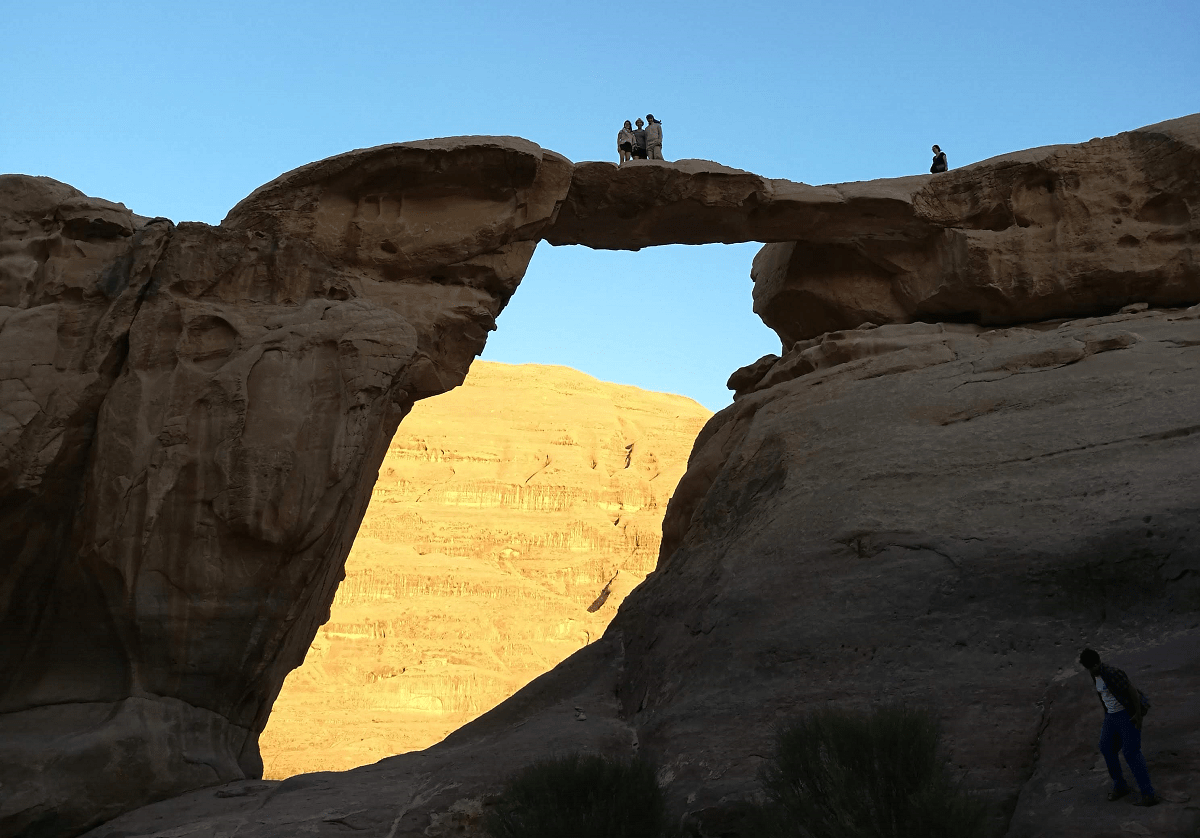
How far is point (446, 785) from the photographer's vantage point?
9875 millimetres

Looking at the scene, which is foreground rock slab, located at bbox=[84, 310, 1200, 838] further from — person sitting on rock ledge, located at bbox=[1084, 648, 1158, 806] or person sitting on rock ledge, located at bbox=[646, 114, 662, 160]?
person sitting on rock ledge, located at bbox=[646, 114, 662, 160]

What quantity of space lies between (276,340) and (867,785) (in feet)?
27.7

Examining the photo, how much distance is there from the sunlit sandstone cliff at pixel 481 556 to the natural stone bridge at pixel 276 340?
992 inches

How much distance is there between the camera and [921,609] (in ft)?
31.9

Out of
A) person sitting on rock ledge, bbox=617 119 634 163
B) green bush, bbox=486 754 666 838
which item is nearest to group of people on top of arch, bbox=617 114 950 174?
person sitting on rock ledge, bbox=617 119 634 163

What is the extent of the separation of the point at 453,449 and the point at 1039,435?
171 feet

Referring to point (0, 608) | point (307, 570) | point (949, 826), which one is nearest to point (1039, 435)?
point (949, 826)

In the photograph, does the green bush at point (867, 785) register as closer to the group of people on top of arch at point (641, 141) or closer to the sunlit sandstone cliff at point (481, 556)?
the group of people on top of arch at point (641, 141)

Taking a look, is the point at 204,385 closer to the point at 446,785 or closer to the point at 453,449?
the point at 446,785

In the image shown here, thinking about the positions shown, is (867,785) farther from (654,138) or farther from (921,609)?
(654,138)

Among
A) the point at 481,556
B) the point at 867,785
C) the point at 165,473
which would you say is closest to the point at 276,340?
the point at 165,473

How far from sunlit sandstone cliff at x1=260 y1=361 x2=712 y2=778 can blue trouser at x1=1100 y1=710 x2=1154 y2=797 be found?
32629mm

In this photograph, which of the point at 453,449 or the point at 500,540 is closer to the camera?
the point at 500,540

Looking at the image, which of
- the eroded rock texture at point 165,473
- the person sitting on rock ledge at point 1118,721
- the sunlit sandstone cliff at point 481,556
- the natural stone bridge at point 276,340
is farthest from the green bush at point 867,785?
the sunlit sandstone cliff at point 481,556
